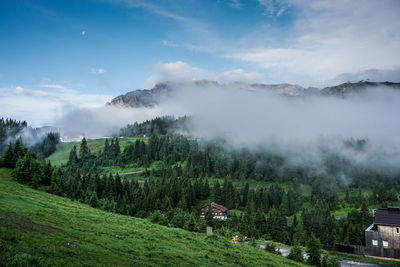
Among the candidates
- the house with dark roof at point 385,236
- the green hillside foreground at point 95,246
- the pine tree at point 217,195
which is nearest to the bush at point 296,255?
the green hillside foreground at point 95,246

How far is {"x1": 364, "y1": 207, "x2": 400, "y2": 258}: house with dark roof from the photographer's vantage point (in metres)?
71.9

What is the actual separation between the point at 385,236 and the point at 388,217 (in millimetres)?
5203

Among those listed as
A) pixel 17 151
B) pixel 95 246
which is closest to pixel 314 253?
pixel 95 246

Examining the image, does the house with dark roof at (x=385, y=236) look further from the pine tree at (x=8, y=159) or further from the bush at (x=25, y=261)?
the pine tree at (x=8, y=159)

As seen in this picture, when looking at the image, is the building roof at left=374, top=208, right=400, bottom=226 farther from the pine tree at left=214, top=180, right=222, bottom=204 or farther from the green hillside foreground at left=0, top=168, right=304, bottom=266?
the pine tree at left=214, top=180, right=222, bottom=204

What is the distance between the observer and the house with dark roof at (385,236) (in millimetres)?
71875

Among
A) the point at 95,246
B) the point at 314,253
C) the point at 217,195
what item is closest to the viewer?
the point at 95,246

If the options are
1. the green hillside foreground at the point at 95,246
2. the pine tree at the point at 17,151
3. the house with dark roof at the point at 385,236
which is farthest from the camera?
the pine tree at the point at 17,151

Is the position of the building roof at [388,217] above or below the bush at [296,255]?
below

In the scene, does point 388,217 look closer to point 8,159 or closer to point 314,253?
point 314,253

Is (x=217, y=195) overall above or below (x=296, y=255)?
below

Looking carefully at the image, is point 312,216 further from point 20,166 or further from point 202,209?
point 20,166

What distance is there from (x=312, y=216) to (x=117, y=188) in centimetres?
9572

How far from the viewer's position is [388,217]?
246 ft
